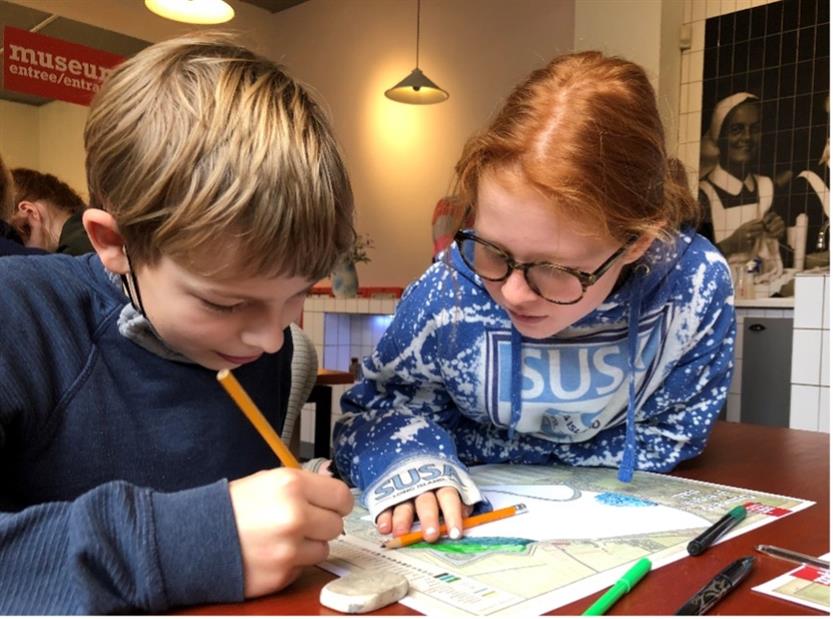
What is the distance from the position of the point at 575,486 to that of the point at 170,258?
0.47 metres

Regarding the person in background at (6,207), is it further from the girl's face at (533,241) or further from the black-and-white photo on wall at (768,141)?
the black-and-white photo on wall at (768,141)

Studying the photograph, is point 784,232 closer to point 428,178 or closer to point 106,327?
point 428,178

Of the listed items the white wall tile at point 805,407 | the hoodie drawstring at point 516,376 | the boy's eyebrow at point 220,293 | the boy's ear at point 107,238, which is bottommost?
the white wall tile at point 805,407

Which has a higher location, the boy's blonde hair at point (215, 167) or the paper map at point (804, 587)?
the boy's blonde hair at point (215, 167)

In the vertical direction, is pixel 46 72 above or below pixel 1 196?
above

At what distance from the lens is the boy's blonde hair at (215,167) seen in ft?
1.93

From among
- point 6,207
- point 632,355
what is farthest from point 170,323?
point 6,207

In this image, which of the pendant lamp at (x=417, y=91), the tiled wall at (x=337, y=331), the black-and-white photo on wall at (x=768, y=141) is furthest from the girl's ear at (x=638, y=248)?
the pendant lamp at (x=417, y=91)

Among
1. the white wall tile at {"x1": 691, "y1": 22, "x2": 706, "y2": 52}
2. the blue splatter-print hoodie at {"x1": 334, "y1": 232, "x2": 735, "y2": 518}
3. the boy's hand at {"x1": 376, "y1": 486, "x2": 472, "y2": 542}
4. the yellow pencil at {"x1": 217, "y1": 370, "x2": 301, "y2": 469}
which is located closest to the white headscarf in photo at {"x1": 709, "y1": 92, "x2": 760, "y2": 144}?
the white wall tile at {"x1": 691, "y1": 22, "x2": 706, "y2": 52}

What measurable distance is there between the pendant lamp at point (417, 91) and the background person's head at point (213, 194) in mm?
3359

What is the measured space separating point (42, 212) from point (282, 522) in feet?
7.38

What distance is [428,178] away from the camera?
15.1ft

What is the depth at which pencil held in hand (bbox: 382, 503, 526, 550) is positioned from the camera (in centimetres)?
58

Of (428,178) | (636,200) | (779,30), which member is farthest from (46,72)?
(636,200)
